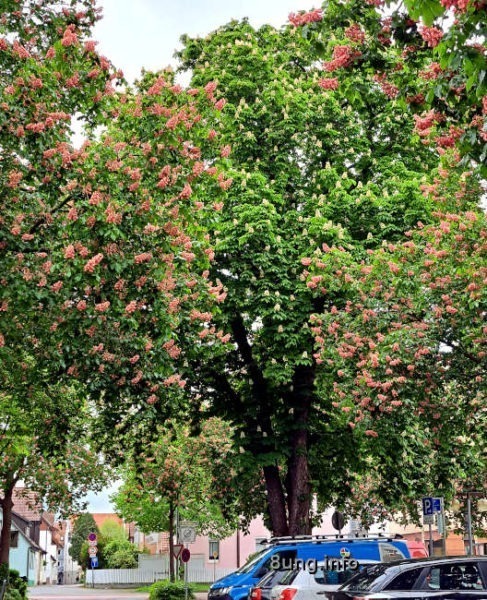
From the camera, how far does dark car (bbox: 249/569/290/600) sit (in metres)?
16.9

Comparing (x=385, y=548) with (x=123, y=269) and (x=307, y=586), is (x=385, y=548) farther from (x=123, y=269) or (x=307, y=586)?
(x=123, y=269)

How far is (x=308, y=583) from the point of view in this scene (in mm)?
16172

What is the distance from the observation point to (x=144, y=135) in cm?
1358

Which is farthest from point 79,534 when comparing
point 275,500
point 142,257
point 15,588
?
point 142,257

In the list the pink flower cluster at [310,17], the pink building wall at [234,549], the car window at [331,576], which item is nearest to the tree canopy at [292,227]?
the car window at [331,576]

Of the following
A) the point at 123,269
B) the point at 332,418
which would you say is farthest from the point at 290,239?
the point at 123,269

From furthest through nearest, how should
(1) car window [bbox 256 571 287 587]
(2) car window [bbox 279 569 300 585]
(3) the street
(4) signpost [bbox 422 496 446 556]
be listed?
(3) the street
(4) signpost [bbox 422 496 446 556]
(1) car window [bbox 256 571 287 587]
(2) car window [bbox 279 569 300 585]

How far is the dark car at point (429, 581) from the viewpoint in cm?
1105

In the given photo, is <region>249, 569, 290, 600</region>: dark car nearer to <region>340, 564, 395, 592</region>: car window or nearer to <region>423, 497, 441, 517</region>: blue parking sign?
<region>340, 564, 395, 592</region>: car window

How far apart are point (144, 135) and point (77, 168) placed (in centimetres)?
146

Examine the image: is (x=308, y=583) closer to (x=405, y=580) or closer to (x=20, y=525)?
(x=405, y=580)

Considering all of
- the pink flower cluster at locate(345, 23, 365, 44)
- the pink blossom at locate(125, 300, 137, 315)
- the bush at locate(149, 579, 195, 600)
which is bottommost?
the bush at locate(149, 579, 195, 600)

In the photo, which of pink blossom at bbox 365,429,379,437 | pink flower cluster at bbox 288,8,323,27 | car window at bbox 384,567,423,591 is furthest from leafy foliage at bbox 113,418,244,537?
pink flower cluster at bbox 288,8,323,27

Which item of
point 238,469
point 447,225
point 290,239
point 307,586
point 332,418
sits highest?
point 290,239
